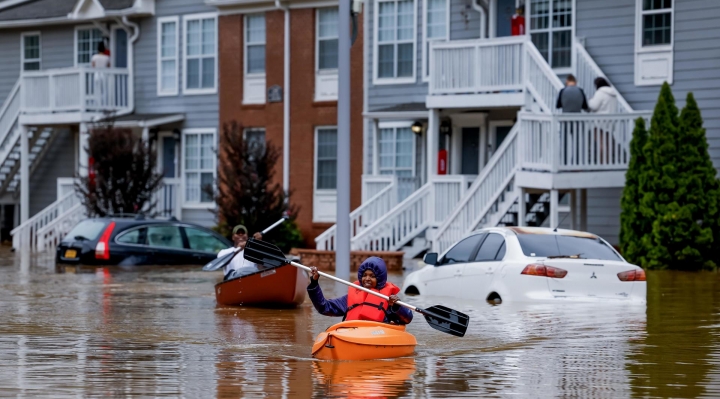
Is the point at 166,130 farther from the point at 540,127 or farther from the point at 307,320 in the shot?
the point at 307,320

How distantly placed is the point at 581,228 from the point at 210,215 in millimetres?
13293

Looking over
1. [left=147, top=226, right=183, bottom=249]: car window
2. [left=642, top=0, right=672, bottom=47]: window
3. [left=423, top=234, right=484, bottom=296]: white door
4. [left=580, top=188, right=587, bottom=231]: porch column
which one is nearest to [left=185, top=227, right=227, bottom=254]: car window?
[left=147, top=226, right=183, bottom=249]: car window

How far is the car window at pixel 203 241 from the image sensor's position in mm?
32000

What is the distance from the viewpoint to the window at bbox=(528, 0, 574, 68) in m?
31.6

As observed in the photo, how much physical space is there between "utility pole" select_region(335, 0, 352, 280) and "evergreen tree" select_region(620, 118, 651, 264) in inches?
319

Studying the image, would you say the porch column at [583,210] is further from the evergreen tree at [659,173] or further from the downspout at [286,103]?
the downspout at [286,103]

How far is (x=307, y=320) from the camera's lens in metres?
18.9

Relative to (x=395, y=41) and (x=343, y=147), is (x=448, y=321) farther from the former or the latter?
(x=395, y=41)

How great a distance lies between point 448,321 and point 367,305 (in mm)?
834

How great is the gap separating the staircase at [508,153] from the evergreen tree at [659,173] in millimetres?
910

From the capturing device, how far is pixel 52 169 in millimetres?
44500

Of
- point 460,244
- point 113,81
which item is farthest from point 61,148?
point 460,244

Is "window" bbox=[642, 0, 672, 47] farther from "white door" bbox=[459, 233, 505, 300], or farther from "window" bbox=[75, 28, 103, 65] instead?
"window" bbox=[75, 28, 103, 65]

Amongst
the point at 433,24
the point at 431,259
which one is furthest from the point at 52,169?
the point at 431,259
